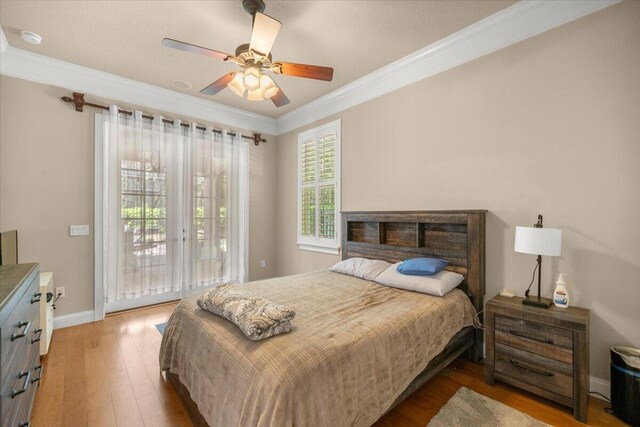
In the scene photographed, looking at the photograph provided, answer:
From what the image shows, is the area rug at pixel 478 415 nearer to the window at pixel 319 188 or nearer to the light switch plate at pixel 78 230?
the window at pixel 319 188

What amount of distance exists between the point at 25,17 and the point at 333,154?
10.5ft

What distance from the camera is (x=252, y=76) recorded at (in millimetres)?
2174

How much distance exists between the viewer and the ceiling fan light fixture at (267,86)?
2237mm

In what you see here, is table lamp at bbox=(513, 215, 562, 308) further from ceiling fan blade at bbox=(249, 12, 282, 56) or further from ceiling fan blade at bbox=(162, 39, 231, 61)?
ceiling fan blade at bbox=(162, 39, 231, 61)

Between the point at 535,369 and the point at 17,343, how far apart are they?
9.95 feet

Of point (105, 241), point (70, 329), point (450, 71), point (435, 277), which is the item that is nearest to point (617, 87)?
point (450, 71)

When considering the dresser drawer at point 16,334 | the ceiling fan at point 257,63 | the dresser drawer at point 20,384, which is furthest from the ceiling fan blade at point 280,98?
the dresser drawer at point 20,384

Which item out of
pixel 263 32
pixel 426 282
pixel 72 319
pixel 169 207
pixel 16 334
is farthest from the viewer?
pixel 169 207

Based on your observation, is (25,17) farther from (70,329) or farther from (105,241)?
(70,329)

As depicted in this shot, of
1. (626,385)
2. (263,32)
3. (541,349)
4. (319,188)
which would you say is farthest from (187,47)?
(626,385)

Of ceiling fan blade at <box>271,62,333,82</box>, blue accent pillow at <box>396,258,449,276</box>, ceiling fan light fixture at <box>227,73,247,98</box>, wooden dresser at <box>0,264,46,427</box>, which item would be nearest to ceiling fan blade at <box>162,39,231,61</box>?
ceiling fan light fixture at <box>227,73,247,98</box>

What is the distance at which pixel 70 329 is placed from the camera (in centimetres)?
315

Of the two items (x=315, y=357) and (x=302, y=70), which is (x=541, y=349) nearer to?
(x=315, y=357)

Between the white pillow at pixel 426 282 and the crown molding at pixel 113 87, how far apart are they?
3.38m
